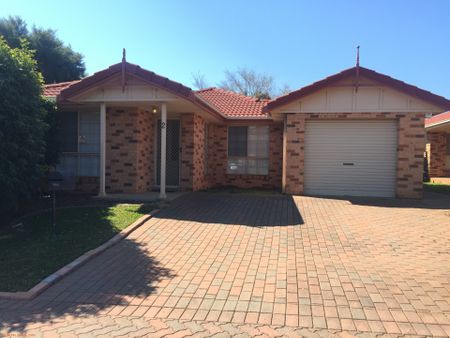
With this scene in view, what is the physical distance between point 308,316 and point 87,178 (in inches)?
385

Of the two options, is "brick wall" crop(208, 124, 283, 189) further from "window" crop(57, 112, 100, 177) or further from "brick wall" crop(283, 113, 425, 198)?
"window" crop(57, 112, 100, 177)

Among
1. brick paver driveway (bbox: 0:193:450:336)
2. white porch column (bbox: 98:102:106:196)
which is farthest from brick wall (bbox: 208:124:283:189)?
brick paver driveway (bbox: 0:193:450:336)

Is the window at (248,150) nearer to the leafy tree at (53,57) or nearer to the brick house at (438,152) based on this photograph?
the brick house at (438,152)

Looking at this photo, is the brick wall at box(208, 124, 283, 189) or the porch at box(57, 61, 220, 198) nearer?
the porch at box(57, 61, 220, 198)

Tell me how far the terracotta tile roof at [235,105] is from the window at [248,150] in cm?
55

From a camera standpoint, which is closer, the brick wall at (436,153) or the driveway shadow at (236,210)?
the driveway shadow at (236,210)

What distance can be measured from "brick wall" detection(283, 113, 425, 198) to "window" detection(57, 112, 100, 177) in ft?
19.1

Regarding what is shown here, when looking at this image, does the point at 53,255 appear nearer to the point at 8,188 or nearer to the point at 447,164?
the point at 8,188

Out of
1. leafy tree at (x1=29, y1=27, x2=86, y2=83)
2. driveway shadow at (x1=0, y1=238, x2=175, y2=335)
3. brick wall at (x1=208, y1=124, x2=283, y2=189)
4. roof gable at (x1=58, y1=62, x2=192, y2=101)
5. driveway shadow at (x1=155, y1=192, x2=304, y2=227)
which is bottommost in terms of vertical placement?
driveway shadow at (x1=0, y1=238, x2=175, y2=335)

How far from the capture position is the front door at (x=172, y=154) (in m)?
13.5

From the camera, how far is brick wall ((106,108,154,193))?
12180 mm

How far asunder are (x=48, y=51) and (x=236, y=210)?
2536 cm

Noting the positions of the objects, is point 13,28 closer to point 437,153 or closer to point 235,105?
point 235,105

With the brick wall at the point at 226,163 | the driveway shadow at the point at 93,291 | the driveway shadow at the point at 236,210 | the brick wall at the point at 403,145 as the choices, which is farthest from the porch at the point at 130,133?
the driveway shadow at the point at 93,291
